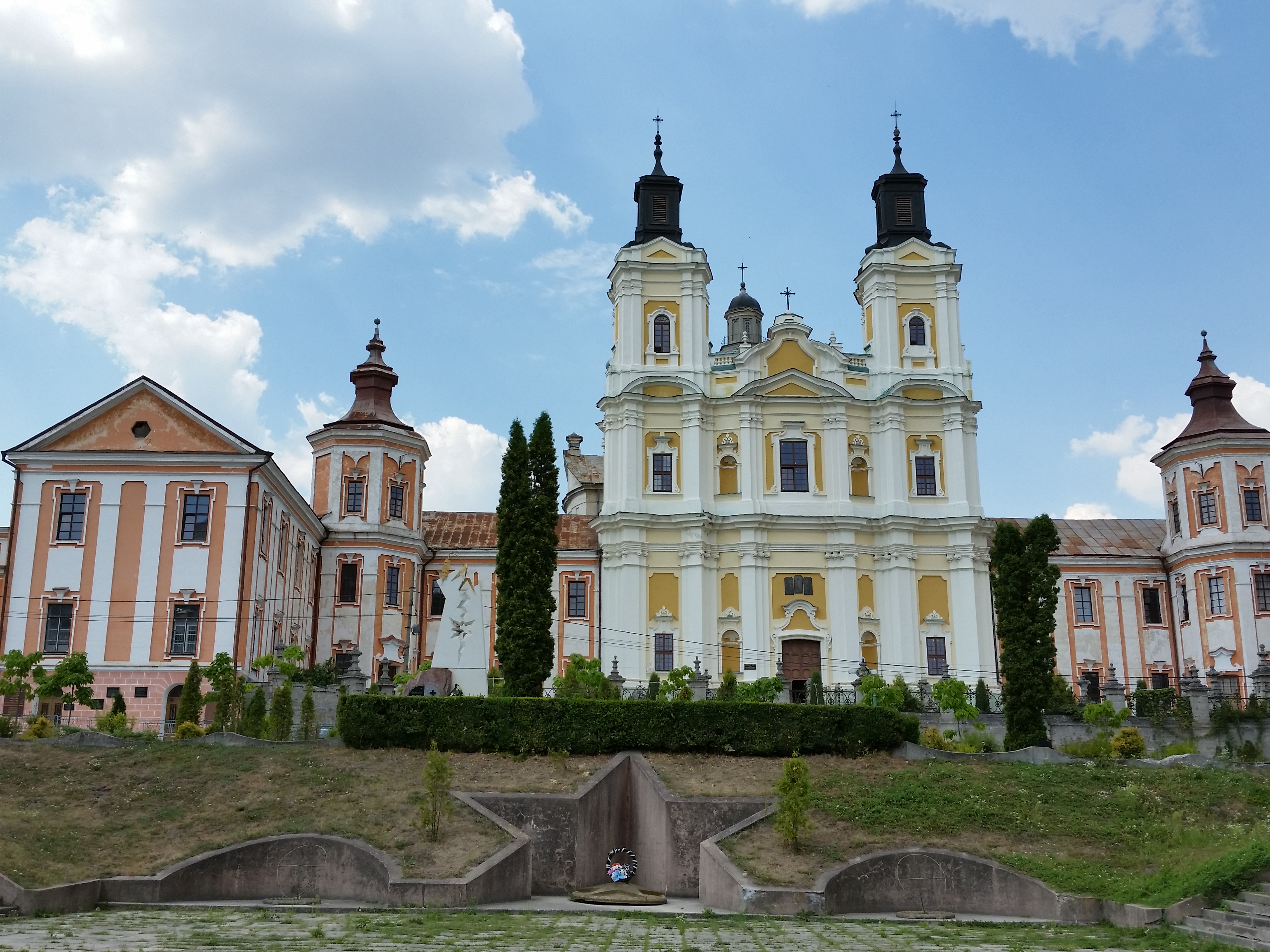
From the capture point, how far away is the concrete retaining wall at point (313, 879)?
21.5 meters

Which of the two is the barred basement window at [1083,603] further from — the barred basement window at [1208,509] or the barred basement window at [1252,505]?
the barred basement window at [1252,505]

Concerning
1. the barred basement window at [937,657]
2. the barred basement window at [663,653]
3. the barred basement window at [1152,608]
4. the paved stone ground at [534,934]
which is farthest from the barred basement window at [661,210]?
the paved stone ground at [534,934]

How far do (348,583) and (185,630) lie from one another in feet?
34.7

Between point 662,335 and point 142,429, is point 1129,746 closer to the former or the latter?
point 662,335

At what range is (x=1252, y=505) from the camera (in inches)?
1991

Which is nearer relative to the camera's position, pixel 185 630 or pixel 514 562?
pixel 514 562

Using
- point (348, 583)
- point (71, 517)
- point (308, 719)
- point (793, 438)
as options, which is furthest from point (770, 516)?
point (71, 517)

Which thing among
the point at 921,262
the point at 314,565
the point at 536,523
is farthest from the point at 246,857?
the point at 921,262

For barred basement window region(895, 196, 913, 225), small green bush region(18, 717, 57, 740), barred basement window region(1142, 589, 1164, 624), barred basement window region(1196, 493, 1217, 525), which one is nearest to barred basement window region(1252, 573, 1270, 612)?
barred basement window region(1196, 493, 1217, 525)

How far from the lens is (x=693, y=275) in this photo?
50969mm

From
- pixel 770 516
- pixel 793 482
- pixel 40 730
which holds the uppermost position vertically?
pixel 793 482

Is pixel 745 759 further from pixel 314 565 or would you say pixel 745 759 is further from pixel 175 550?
pixel 314 565

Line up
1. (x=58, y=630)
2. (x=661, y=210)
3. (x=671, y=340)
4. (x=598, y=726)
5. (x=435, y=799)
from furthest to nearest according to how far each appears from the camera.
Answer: (x=661, y=210)
(x=671, y=340)
(x=58, y=630)
(x=598, y=726)
(x=435, y=799)

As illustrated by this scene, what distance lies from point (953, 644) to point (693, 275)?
17.8 meters
